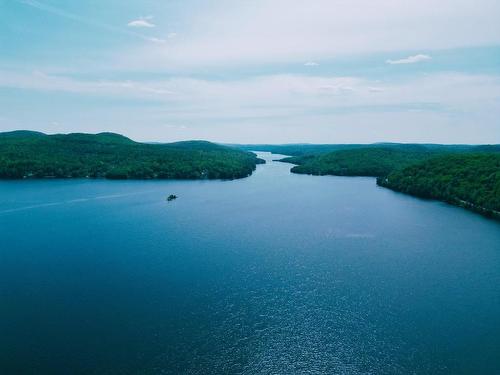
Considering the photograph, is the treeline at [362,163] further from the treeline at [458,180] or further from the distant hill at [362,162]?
the treeline at [458,180]

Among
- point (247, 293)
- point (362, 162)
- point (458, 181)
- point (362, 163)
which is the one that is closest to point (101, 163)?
point (362, 163)

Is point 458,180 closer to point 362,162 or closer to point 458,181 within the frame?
point 458,181

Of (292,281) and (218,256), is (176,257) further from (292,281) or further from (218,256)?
(292,281)

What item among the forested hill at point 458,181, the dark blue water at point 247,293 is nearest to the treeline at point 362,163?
the forested hill at point 458,181

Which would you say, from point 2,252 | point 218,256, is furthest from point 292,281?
point 2,252

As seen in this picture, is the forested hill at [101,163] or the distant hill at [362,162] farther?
the distant hill at [362,162]
